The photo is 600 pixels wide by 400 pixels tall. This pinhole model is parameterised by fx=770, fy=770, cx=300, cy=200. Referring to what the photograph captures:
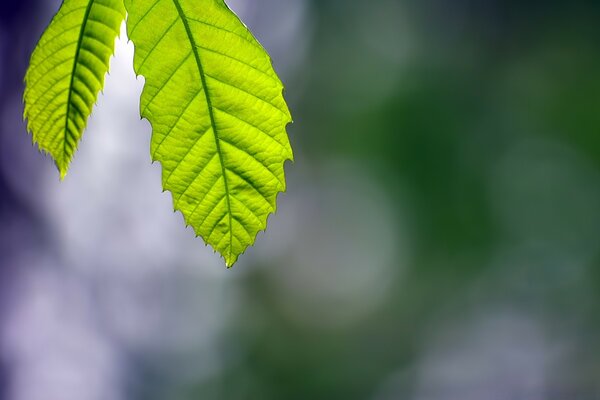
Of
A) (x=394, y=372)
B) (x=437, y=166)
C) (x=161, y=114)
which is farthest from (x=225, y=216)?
(x=394, y=372)

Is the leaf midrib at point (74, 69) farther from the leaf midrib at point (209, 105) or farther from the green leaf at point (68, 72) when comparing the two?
the leaf midrib at point (209, 105)

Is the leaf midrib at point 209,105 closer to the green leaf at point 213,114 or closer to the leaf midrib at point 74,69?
the green leaf at point 213,114

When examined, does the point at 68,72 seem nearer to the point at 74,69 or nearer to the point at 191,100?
the point at 74,69

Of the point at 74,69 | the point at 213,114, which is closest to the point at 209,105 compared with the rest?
the point at 213,114

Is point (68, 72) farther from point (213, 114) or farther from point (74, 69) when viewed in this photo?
point (213, 114)

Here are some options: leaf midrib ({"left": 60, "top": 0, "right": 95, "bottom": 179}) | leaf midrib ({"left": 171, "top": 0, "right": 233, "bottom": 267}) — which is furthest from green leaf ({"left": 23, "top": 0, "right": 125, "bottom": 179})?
leaf midrib ({"left": 171, "top": 0, "right": 233, "bottom": 267})

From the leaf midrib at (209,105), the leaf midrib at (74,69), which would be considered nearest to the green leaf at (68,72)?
the leaf midrib at (74,69)
